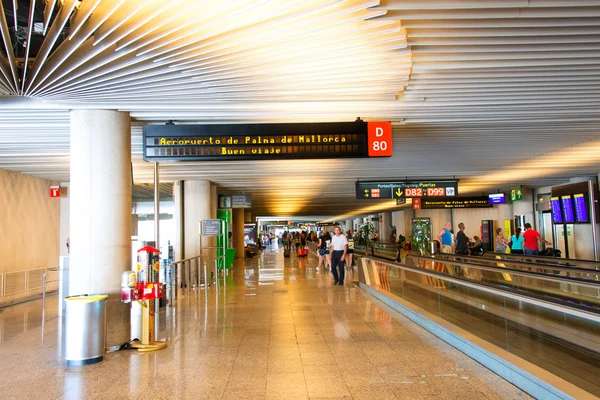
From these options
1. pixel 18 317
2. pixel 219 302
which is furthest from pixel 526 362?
pixel 18 317

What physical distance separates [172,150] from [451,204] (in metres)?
16.6

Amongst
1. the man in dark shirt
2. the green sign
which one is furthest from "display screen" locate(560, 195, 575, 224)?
the green sign

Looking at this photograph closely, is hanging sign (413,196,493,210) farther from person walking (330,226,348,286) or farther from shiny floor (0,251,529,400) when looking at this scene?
shiny floor (0,251,529,400)

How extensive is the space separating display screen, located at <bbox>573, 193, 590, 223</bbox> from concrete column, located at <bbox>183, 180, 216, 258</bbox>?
11.8 meters

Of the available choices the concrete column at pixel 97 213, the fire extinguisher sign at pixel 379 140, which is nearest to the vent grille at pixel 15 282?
the concrete column at pixel 97 213

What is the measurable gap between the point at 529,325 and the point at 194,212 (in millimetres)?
14321

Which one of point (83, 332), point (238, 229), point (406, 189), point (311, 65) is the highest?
point (311, 65)

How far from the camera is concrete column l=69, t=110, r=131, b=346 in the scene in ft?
23.0

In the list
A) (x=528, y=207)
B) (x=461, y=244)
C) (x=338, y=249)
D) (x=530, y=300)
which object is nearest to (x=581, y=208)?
(x=461, y=244)

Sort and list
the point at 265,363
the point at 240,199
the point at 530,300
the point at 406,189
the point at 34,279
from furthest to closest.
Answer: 1. the point at 240,199
2. the point at 406,189
3. the point at 34,279
4. the point at 265,363
5. the point at 530,300

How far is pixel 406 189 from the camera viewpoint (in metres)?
16.6

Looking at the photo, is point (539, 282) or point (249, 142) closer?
point (249, 142)

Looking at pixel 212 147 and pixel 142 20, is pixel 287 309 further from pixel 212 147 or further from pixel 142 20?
pixel 142 20

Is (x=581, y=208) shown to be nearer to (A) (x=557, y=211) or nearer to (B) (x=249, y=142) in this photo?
(A) (x=557, y=211)
